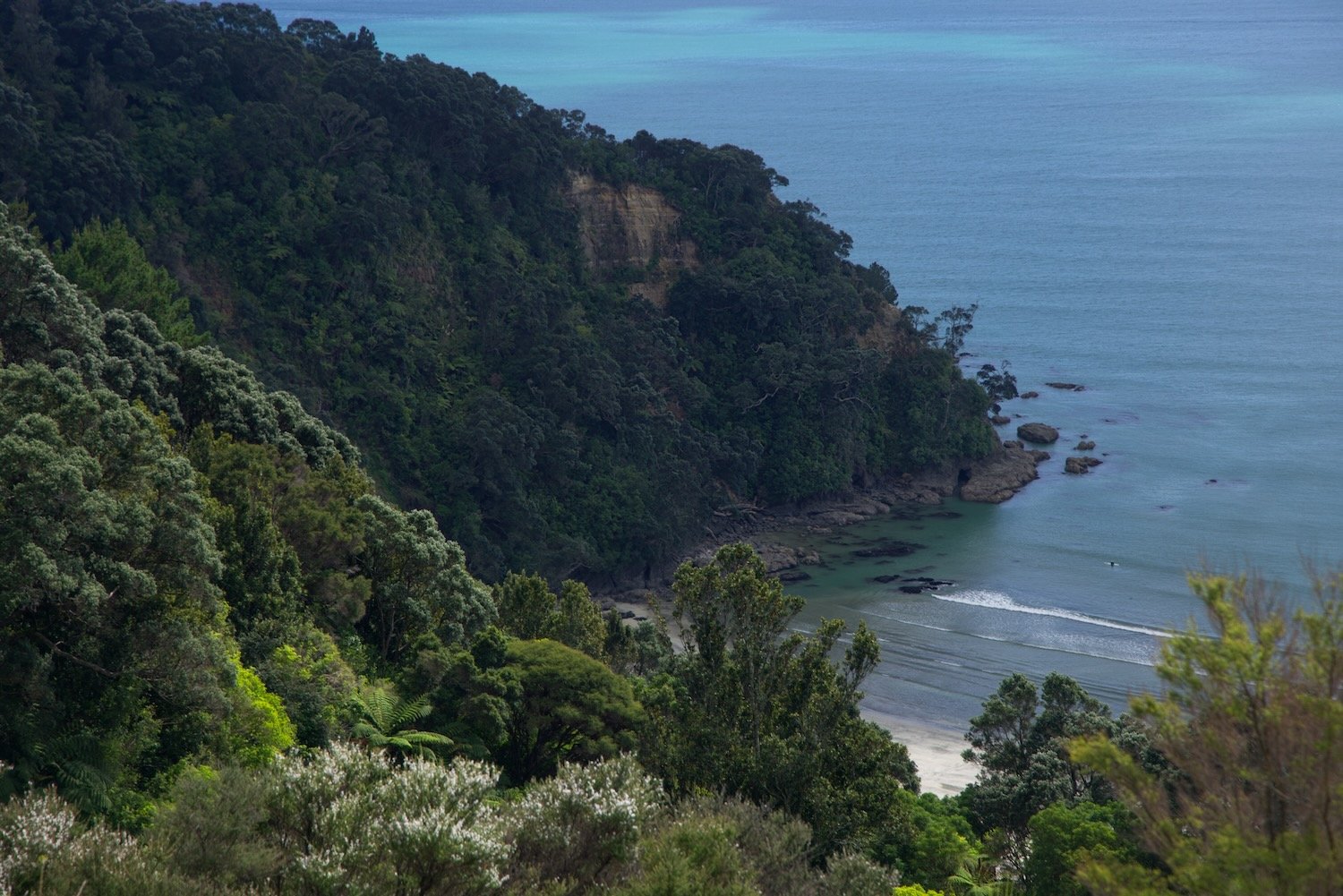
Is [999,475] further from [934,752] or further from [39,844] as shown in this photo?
[39,844]

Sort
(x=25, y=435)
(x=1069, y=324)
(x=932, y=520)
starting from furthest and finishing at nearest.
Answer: (x=1069, y=324) < (x=932, y=520) < (x=25, y=435)

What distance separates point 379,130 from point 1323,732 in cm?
5805

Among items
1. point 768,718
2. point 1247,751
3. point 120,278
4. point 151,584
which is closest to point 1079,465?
point 120,278

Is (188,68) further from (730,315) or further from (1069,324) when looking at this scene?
(1069,324)

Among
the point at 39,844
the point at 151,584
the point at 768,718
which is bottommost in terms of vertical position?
the point at 39,844

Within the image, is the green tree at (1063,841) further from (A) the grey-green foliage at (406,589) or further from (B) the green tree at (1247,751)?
(B) the green tree at (1247,751)

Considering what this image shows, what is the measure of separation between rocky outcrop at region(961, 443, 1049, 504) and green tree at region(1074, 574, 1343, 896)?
57955 mm

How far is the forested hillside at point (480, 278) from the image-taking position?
5669cm

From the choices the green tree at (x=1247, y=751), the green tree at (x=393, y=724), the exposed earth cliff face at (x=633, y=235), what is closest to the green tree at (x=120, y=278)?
the green tree at (x=393, y=724)

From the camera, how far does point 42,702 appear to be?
18797 millimetres

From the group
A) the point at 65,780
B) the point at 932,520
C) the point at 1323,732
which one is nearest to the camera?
the point at 1323,732

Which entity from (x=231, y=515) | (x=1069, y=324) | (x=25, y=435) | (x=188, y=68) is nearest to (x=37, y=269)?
(x=231, y=515)

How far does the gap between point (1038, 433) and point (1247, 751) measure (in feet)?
224

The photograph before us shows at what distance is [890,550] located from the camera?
204ft
